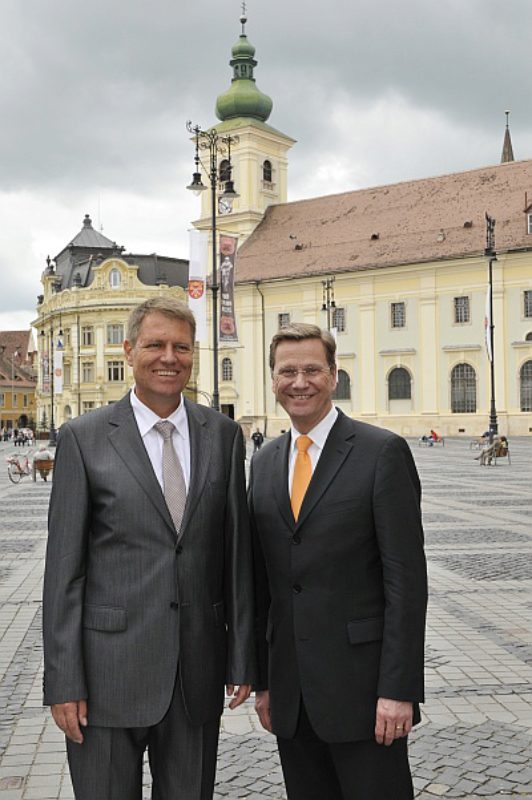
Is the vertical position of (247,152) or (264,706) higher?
(247,152)

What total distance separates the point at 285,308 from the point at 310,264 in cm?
338

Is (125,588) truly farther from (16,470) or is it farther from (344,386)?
(344,386)

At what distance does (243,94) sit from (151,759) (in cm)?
7188

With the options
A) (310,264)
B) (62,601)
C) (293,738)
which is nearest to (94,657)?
(62,601)

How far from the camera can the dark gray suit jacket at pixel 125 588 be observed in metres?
3.03

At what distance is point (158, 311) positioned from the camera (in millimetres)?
3248

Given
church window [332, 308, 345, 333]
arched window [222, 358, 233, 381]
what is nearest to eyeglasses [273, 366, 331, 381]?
church window [332, 308, 345, 333]

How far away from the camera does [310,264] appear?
6166 cm

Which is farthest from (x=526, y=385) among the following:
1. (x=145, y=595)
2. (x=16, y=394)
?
(x=16, y=394)

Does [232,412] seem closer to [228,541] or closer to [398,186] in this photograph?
[398,186]

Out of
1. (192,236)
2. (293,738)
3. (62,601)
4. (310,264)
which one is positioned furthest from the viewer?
(310,264)

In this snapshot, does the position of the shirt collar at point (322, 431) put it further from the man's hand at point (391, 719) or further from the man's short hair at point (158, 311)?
the man's hand at point (391, 719)

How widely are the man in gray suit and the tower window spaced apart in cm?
6930

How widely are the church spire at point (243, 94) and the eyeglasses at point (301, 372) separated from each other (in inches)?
2793
